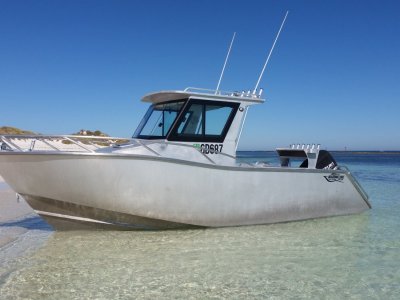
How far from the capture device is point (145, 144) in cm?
689

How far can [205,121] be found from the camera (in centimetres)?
762

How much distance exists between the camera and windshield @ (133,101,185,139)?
757 cm

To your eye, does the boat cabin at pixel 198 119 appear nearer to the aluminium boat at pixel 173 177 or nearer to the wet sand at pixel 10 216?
the aluminium boat at pixel 173 177

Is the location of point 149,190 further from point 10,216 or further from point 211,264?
point 10,216

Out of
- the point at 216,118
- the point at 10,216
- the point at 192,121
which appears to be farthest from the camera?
the point at 10,216

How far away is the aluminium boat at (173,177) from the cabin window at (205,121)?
20 millimetres

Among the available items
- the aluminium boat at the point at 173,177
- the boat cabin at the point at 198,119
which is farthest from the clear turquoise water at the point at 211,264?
the boat cabin at the point at 198,119

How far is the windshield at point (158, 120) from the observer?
7.57m

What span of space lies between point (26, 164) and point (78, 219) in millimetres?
1353

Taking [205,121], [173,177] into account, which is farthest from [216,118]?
[173,177]

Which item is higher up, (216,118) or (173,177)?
(216,118)

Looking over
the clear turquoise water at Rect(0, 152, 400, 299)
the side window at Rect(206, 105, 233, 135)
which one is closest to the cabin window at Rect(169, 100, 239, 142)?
the side window at Rect(206, 105, 233, 135)

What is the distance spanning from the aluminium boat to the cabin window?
2cm

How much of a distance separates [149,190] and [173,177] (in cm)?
47
